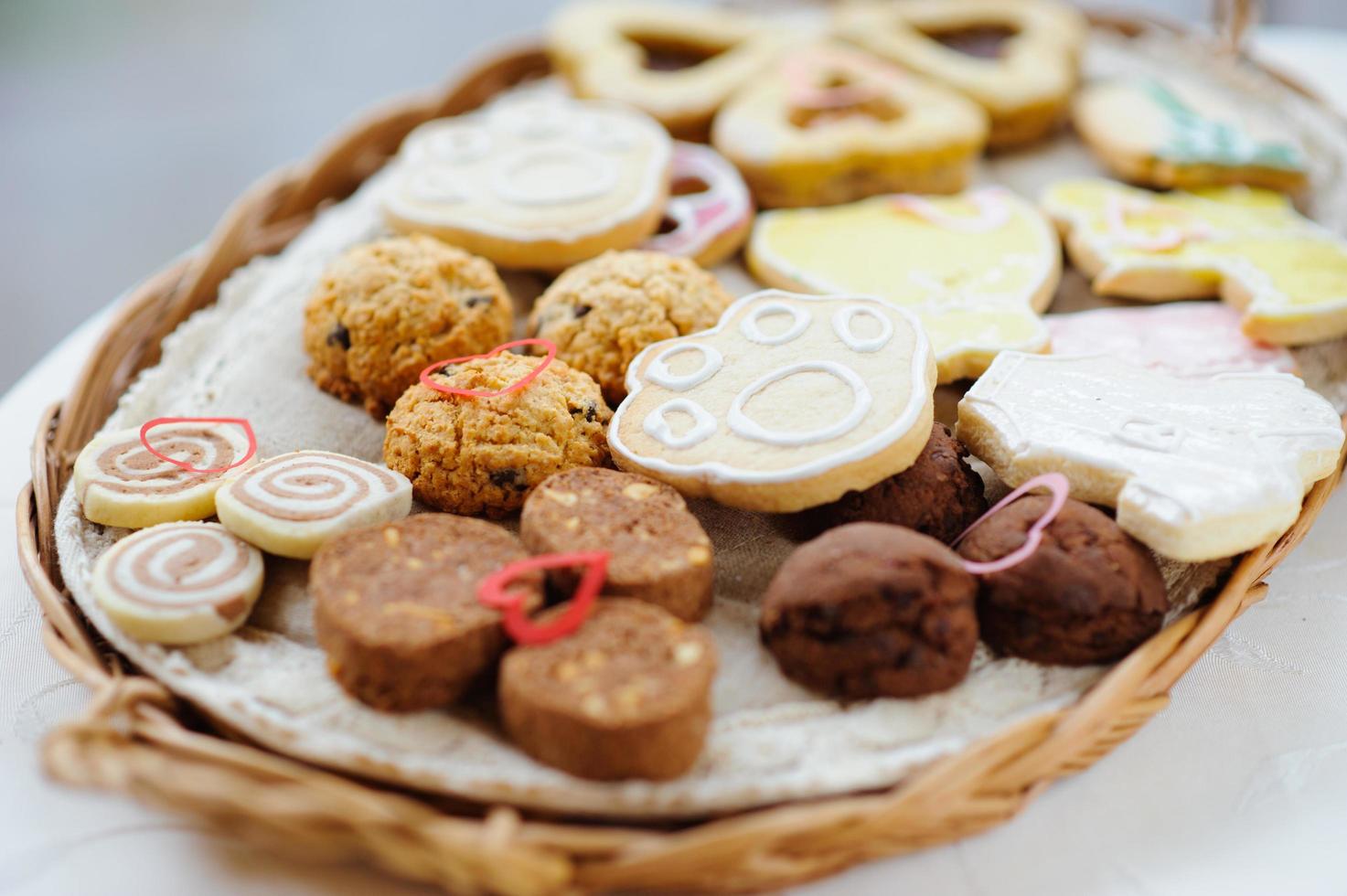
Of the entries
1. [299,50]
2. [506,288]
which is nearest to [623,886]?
[506,288]

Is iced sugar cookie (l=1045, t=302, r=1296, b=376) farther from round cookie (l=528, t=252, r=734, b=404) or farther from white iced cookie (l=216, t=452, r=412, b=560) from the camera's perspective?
white iced cookie (l=216, t=452, r=412, b=560)

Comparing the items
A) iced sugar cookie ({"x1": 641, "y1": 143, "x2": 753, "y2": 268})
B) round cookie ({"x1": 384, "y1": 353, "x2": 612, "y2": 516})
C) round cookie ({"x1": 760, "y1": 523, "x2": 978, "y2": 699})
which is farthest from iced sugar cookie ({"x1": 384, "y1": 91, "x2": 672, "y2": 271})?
round cookie ({"x1": 760, "y1": 523, "x2": 978, "y2": 699})

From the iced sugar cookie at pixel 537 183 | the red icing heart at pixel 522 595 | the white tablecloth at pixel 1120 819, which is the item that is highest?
the iced sugar cookie at pixel 537 183

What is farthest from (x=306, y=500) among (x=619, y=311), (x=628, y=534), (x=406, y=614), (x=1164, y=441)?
(x=1164, y=441)

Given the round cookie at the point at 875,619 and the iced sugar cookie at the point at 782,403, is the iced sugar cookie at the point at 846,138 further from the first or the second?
the round cookie at the point at 875,619

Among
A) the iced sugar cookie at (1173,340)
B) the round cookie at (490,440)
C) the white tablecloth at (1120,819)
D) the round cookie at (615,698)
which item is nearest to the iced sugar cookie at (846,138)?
the iced sugar cookie at (1173,340)

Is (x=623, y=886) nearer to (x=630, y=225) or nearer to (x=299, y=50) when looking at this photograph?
(x=630, y=225)

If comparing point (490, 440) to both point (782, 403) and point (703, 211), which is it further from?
point (703, 211)
